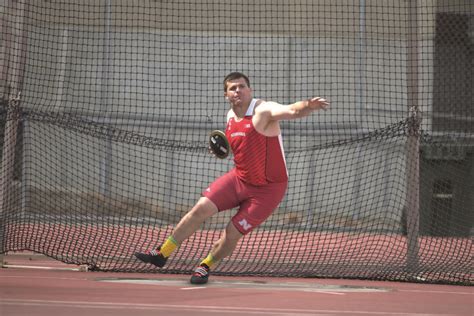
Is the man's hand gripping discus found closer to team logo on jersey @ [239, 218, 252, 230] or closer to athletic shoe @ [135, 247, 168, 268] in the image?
team logo on jersey @ [239, 218, 252, 230]

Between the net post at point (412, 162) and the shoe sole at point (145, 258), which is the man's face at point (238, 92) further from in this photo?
the net post at point (412, 162)

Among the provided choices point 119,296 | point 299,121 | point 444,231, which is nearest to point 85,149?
point 299,121

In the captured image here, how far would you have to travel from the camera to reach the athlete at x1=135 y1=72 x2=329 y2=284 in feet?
24.9

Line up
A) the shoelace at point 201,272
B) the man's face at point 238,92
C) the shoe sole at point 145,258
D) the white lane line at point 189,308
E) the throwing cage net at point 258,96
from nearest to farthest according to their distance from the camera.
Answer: the white lane line at point 189,308
the shoe sole at point 145,258
the shoelace at point 201,272
the man's face at point 238,92
the throwing cage net at point 258,96

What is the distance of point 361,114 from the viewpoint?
50.8 feet

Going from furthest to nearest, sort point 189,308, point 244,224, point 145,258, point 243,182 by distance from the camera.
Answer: point 243,182
point 244,224
point 145,258
point 189,308

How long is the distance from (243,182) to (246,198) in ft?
0.46

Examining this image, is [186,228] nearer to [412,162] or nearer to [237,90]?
[237,90]

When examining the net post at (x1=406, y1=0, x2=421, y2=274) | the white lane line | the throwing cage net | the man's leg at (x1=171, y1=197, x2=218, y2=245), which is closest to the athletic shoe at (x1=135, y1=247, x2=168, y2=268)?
the man's leg at (x1=171, y1=197, x2=218, y2=245)

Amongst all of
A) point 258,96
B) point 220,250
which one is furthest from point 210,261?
point 258,96

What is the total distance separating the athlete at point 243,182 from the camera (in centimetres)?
759

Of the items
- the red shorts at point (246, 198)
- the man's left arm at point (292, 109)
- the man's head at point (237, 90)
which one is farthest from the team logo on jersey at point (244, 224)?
the man's head at point (237, 90)

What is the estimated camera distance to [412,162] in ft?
31.1

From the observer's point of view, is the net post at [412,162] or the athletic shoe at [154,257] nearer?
the athletic shoe at [154,257]
